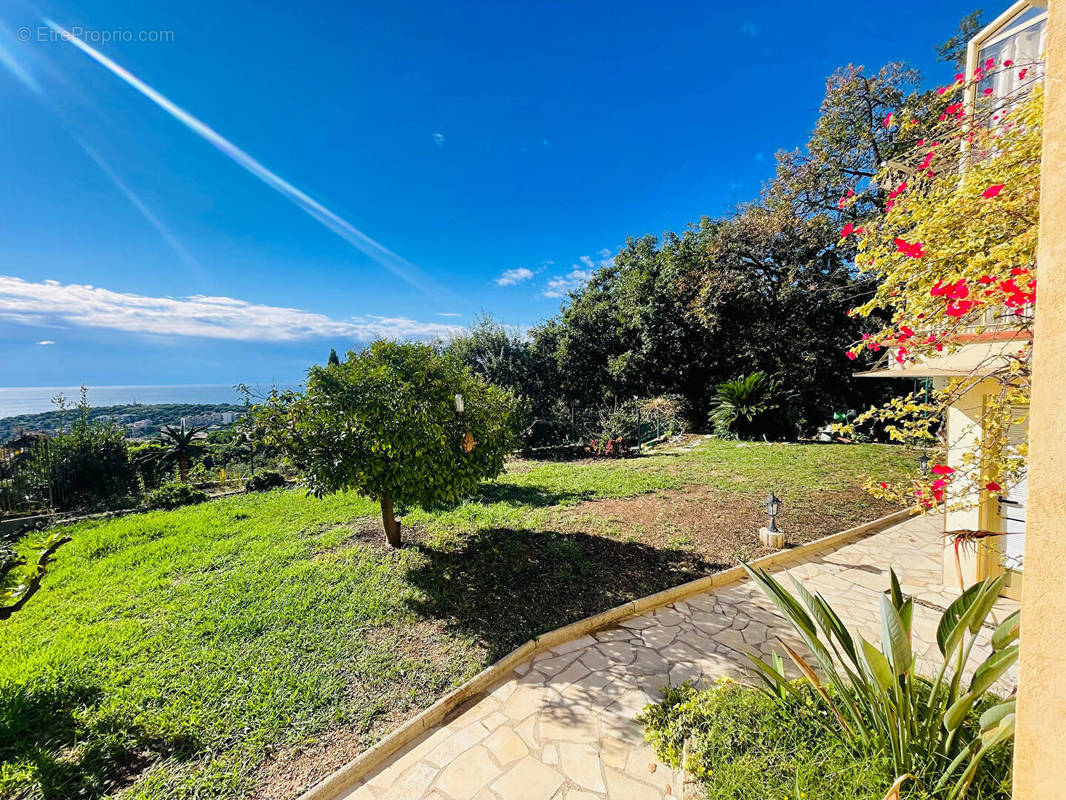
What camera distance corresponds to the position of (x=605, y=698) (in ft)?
9.89

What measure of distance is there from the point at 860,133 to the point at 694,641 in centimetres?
1575

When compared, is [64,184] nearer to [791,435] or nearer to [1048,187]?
[1048,187]

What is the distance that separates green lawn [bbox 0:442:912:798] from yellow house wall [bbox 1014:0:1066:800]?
3.24 meters

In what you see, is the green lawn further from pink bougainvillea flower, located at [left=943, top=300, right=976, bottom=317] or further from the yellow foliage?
pink bougainvillea flower, located at [left=943, top=300, right=976, bottom=317]

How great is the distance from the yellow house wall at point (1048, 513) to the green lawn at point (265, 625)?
3239mm

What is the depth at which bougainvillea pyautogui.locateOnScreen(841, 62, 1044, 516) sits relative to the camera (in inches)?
71.2

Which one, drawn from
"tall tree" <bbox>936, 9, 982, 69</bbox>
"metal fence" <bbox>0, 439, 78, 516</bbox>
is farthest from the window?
"tall tree" <bbox>936, 9, 982, 69</bbox>

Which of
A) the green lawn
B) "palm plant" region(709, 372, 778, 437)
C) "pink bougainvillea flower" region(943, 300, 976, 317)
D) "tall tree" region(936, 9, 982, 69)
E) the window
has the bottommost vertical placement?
the green lawn

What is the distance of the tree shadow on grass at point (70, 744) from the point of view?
2279 mm

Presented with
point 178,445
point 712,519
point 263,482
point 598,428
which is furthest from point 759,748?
point 178,445

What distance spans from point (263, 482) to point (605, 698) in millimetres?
10735

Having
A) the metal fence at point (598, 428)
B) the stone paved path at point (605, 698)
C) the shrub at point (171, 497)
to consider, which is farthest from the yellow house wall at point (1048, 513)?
the metal fence at point (598, 428)

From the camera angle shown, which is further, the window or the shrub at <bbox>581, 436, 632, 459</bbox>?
the shrub at <bbox>581, 436, 632, 459</bbox>

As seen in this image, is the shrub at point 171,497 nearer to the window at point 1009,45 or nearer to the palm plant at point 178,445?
the palm plant at point 178,445
